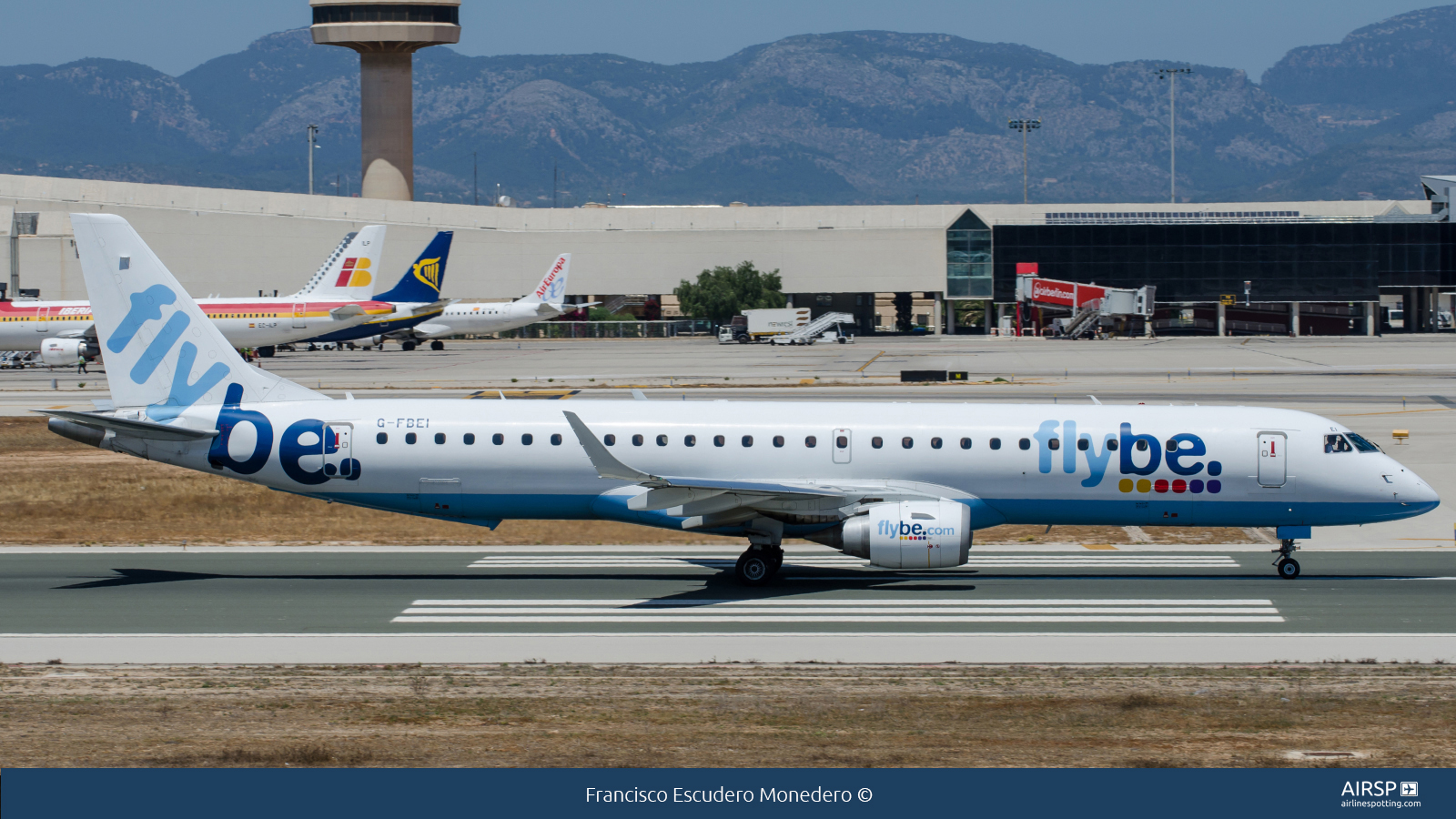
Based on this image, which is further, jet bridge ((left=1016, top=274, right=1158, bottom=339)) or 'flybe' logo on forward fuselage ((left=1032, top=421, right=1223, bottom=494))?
jet bridge ((left=1016, top=274, right=1158, bottom=339))

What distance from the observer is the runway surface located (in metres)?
24.0

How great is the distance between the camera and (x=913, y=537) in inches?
1098

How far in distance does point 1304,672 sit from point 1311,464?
9152 mm

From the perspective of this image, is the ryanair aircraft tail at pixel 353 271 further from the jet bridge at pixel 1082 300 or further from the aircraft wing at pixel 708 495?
the jet bridge at pixel 1082 300

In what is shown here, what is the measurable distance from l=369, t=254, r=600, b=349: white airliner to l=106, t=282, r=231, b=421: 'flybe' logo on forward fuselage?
102 meters

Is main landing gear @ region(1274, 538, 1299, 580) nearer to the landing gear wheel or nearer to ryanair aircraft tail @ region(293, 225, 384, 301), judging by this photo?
the landing gear wheel

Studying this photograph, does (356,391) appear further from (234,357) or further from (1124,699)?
(1124,699)

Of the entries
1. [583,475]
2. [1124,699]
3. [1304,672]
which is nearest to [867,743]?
[1124,699]

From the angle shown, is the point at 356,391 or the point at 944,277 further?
the point at 944,277

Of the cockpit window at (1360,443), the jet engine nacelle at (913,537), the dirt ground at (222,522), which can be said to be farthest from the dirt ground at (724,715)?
the dirt ground at (222,522)

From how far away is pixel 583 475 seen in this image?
30.4 metres

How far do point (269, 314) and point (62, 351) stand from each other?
42.0 ft

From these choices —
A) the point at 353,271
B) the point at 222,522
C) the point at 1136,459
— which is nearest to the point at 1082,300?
the point at 353,271

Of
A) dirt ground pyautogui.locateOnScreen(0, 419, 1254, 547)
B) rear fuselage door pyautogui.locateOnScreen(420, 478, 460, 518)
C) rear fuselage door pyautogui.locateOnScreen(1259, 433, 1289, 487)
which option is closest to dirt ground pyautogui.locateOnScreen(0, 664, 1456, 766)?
rear fuselage door pyautogui.locateOnScreen(1259, 433, 1289, 487)
